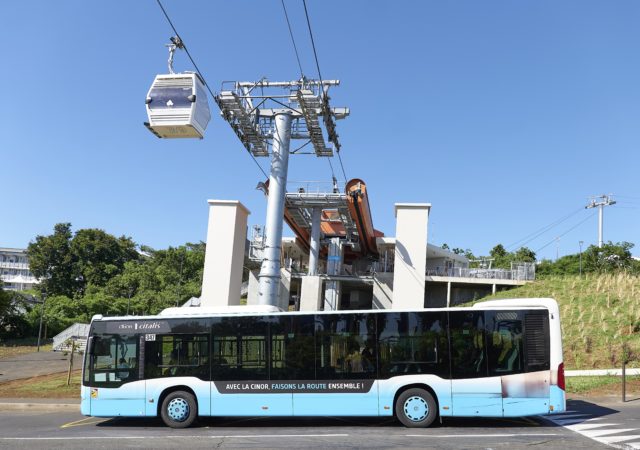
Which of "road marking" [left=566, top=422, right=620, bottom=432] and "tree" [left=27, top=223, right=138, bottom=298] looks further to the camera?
"tree" [left=27, top=223, right=138, bottom=298]

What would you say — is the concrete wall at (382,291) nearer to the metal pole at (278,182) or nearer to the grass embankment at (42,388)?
the metal pole at (278,182)

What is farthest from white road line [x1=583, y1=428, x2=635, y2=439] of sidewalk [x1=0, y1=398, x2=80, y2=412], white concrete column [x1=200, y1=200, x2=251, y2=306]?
white concrete column [x1=200, y1=200, x2=251, y2=306]

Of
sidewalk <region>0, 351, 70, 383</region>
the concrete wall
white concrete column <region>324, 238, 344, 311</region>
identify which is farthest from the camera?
the concrete wall

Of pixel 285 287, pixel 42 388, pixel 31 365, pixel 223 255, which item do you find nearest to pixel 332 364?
pixel 42 388

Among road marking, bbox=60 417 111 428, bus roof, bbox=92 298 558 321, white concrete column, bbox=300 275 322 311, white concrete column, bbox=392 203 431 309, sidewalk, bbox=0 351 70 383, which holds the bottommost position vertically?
sidewalk, bbox=0 351 70 383

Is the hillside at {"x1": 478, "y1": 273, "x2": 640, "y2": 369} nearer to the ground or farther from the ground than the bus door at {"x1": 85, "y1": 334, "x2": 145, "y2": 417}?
farther from the ground

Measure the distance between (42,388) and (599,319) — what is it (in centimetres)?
2421

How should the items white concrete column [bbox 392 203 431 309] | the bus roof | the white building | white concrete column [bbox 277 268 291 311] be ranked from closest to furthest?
the bus roof
white concrete column [bbox 392 203 431 309]
white concrete column [bbox 277 268 291 311]
the white building

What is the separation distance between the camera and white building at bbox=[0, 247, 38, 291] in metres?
120

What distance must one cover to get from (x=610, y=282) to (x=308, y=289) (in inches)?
801

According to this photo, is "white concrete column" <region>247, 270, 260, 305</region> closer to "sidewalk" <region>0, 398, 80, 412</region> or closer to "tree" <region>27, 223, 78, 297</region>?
"sidewalk" <region>0, 398, 80, 412</region>

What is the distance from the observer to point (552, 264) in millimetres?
75250

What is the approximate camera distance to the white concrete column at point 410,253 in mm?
37000

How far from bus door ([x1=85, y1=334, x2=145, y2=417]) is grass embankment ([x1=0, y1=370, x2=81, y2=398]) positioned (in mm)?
6438
